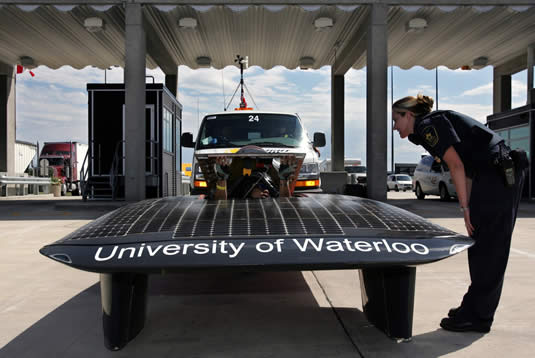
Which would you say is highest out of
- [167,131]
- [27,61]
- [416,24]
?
[27,61]

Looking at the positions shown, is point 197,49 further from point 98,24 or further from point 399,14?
point 399,14

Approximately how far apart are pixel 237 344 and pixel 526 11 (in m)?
13.5

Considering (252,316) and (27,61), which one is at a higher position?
(27,61)

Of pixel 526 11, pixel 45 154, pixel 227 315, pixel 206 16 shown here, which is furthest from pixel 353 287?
pixel 45 154

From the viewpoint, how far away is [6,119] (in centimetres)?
1898

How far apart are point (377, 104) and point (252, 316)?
9.31 m

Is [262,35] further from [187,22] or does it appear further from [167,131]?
[167,131]

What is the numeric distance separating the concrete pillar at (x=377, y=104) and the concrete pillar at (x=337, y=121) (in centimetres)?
647

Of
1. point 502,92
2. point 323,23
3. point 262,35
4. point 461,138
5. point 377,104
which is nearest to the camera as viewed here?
point 461,138

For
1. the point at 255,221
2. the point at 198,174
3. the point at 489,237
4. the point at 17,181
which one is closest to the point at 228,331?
the point at 255,221

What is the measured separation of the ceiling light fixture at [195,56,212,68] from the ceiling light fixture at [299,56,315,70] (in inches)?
139

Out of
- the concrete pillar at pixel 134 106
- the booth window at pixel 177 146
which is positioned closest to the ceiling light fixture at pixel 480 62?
the booth window at pixel 177 146

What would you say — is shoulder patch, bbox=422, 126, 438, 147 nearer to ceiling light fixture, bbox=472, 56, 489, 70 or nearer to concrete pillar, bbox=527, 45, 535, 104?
concrete pillar, bbox=527, 45, 535, 104

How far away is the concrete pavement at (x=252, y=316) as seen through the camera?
8.07 ft
